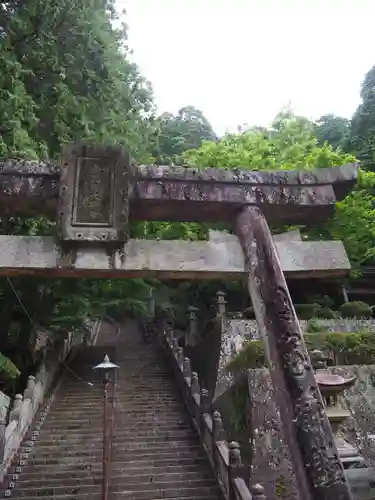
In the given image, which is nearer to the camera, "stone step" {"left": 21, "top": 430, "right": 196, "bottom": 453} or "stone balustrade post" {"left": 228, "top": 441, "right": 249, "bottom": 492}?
"stone balustrade post" {"left": 228, "top": 441, "right": 249, "bottom": 492}

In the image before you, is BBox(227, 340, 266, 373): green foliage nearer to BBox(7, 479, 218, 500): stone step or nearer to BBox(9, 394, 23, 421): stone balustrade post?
BBox(7, 479, 218, 500): stone step

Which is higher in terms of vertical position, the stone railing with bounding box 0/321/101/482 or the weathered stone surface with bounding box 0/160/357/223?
the weathered stone surface with bounding box 0/160/357/223

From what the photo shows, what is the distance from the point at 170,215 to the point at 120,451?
6649 millimetres

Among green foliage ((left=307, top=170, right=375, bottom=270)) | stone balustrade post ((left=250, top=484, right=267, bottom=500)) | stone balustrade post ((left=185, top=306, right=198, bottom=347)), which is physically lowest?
stone balustrade post ((left=185, top=306, right=198, bottom=347))

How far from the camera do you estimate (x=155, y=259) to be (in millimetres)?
4785

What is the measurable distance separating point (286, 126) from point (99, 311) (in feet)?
46.4

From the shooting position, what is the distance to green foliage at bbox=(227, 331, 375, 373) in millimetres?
12133

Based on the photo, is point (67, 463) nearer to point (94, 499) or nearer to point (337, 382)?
point (94, 499)

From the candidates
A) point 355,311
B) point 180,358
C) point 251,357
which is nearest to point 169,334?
point 180,358

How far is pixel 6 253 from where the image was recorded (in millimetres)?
4629

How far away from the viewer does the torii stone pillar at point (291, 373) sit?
3.61 metres

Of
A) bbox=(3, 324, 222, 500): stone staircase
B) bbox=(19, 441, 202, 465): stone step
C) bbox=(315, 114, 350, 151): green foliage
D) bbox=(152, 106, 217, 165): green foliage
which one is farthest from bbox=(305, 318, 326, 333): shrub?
bbox=(315, 114, 350, 151): green foliage

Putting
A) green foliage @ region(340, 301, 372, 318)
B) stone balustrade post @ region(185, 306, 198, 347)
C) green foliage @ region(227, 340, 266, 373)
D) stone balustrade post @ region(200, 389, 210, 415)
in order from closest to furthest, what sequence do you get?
stone balustrade post @ region(200, 389, 210, 415)
green foliage @ region(227, 340, 266, 373)
green foliage @ region(340, 301, 372, 318)
stone balustrade post @ region(185, 306, 198, 347)

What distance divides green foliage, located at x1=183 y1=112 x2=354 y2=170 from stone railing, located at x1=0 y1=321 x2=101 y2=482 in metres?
9.09
